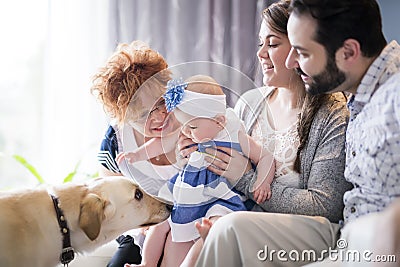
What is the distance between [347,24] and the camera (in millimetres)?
1647

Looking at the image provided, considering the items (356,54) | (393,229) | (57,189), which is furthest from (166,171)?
(393,229)

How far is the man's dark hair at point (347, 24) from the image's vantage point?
5.40ft

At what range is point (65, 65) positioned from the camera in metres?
3.18

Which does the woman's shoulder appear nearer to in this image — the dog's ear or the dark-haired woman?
the dark-haired woman

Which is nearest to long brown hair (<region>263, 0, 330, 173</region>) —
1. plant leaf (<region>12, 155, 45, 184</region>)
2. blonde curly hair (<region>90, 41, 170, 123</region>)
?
blonde curly hair (<region>90, 41, 170, 123</region>)

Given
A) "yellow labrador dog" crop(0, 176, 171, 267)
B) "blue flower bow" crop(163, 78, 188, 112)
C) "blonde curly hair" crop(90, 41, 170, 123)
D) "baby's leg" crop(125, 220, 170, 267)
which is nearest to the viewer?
"yellow labrador dog" crop(0, 176, 171, 267)

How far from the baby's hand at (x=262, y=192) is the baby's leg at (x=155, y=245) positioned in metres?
0.32

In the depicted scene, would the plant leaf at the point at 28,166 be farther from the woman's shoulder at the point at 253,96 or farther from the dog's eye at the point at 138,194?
the woman's shoulder at the point at 253,96

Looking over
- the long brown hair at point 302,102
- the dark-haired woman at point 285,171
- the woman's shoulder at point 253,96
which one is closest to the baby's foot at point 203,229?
the dark-haired woman at point 285,171

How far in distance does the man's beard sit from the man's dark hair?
0.12 feet

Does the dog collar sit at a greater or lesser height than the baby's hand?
lesser

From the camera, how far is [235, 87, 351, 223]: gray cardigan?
6.05 ft

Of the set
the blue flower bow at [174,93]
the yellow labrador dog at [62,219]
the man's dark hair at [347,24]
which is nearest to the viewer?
the man's dark hair at [347,24]

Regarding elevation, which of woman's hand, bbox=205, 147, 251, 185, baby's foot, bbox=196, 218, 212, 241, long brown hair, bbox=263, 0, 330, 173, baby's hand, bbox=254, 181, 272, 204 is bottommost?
baby's foot, bbox=196, 218, 212, 241
